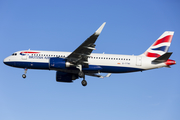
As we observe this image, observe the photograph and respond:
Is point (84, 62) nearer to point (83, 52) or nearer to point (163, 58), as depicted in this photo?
point (83, 52)

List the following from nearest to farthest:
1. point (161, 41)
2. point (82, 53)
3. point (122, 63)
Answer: point (82, 53) < point (122, 63) < point (161, 41)

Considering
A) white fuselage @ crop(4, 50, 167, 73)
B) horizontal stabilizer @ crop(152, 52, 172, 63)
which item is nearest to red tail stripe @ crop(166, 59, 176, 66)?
horizontal stabilizer @ crop(152, 52, 172, 63)

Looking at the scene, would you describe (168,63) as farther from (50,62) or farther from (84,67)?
(50,62)

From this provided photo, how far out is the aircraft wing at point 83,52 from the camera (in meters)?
41.7

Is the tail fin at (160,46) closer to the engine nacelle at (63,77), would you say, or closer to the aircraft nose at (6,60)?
the engine nacelle at (63,77)

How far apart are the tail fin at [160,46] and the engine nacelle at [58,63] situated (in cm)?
1503

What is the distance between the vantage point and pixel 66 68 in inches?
1838

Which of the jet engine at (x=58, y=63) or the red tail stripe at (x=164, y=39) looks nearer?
the jet engine at (x=58, y=63)

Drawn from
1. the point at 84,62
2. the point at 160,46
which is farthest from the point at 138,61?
the point at 84,62

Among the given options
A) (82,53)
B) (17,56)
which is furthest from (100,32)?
(17,56)

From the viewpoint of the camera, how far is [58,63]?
4584 centimetres

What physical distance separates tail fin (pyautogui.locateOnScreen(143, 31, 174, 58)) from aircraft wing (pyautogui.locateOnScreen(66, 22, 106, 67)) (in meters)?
12.1

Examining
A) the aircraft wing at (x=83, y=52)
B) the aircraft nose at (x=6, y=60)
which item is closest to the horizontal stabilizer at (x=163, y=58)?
the aircraft wing at (x=83, y=52)

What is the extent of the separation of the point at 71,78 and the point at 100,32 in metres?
15.8
